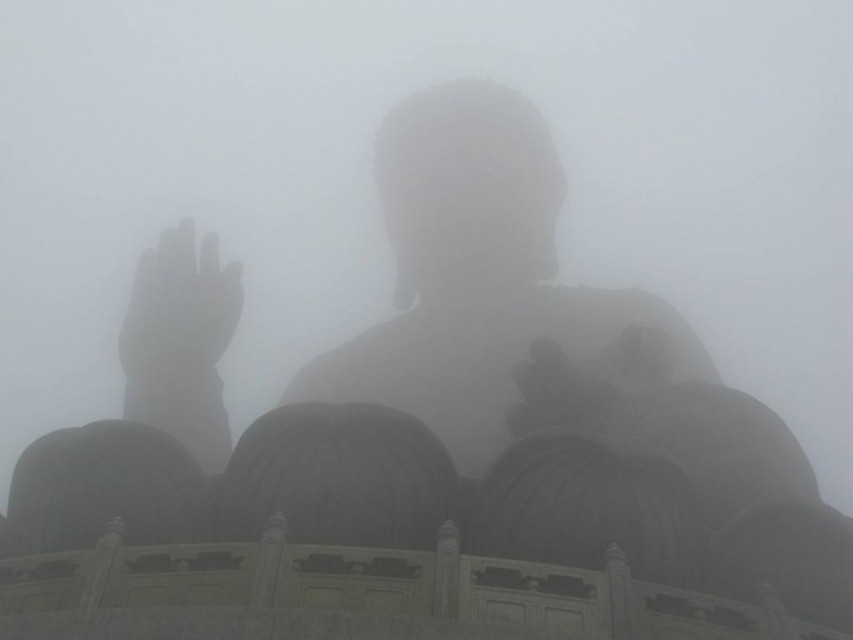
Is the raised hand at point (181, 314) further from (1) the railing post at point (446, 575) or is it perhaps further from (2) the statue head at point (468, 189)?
(1) the railing post at point (446, 575)

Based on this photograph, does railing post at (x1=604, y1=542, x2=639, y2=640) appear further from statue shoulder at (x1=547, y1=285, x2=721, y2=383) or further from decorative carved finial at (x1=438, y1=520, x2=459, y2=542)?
statue shoulder at (x1=547, y1=285, x2=721, y2=383)

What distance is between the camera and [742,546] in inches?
268

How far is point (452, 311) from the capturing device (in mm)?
10898

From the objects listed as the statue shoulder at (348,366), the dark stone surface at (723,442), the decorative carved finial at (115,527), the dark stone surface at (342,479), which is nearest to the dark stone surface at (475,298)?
the statue shoulder at (348,366)

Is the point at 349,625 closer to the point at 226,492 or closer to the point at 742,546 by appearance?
the point at 226,492

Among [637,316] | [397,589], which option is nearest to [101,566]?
[397,589]

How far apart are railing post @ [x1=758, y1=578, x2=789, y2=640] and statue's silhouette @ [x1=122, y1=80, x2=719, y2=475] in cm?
241

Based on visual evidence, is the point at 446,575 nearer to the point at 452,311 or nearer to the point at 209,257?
the point at 209,257

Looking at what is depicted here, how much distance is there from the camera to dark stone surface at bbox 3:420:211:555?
6887mm

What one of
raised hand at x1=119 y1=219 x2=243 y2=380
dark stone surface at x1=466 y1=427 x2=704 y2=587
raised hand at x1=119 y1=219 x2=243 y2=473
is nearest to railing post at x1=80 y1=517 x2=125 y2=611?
dark stone surface at x1=466 y1=427 x2=704 y2=587

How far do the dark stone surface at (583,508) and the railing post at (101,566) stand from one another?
177 cm

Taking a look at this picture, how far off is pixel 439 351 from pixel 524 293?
1047 mm

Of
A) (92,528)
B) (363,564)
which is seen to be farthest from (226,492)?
(363,564)

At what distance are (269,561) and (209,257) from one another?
408 cm
